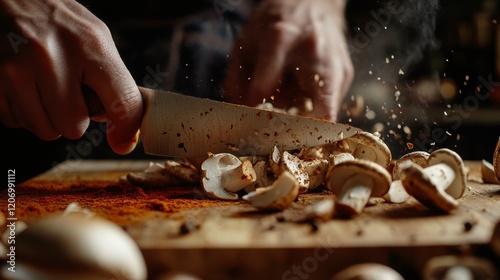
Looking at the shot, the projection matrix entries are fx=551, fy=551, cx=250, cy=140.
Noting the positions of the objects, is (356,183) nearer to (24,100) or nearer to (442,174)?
(442,174)

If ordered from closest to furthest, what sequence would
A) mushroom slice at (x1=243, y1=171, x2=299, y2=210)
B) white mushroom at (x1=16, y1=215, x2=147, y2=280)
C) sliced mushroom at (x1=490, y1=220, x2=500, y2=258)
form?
white mushroom at (x1=16, y1=215, x2=147, y2=280), sliced mushroom at (x1=490, y1=220, x2=500, y2=258), mushroom slice at (x1=243, y1=171, x2=299, y2=210)

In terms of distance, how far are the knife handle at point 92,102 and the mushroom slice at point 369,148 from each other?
0.70 metres

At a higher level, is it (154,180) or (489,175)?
(489,175)

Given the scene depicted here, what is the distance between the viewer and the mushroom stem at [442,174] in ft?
4.17

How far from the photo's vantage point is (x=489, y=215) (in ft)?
3.95

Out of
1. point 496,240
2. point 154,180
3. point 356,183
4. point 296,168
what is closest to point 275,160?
point 296,168

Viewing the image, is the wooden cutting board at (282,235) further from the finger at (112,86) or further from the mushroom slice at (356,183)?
the finger at (112,86)

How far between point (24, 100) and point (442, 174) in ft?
3.57

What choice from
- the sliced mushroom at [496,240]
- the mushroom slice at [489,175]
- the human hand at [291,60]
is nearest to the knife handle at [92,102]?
the human hand at [291,60]

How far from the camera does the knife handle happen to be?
1.51 meters

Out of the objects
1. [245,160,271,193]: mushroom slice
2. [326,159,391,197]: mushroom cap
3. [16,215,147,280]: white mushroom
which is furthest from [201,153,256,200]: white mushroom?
[16,215,147,280]: white mushroom

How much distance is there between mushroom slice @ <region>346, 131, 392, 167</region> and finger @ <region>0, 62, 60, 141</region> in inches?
33.5

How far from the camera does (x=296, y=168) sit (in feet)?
4.81

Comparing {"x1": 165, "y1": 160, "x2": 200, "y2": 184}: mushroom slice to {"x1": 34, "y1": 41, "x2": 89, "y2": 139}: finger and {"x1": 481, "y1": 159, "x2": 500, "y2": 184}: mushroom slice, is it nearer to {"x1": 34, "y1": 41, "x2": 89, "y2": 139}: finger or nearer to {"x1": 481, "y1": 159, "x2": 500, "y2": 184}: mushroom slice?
{"x1": 34, "y1": 41, "x2": 89, "y2": 139}: finger
